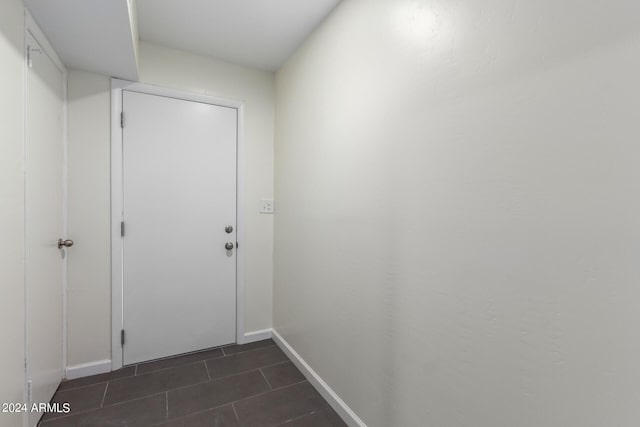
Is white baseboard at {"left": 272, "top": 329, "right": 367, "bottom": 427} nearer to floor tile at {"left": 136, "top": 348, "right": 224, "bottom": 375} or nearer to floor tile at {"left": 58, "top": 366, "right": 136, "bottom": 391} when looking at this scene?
floor tile at {"left": 136, "top": 348, "right": 224, "bottom": 375}

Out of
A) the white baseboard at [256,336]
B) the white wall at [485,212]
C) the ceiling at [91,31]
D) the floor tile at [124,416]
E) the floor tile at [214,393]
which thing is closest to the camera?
the white wall at [485,212]

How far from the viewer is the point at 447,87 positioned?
1.07 metres

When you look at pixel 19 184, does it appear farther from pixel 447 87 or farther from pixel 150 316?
pixel 447 87

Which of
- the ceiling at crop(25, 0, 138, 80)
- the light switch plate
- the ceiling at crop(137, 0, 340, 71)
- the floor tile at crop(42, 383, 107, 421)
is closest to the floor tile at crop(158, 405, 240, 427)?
the floor tile at crop(42, 383, 107, 421)

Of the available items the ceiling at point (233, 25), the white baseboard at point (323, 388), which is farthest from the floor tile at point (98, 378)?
the ceiling at point (233, 25)

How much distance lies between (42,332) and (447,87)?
7.87 feet

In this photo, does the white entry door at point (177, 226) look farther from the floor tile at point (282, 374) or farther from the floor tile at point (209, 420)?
the floor tile at point (209, 420)

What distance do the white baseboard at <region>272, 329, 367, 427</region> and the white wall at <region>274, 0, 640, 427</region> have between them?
0.24 ft

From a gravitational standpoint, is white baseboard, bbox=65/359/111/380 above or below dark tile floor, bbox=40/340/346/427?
above

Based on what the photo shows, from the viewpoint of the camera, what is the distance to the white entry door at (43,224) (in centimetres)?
141

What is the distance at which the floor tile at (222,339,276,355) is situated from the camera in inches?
95.2

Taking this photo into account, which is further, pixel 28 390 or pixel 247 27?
pixel 247 27

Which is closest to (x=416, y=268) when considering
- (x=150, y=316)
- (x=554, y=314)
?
(x=554, y=314)

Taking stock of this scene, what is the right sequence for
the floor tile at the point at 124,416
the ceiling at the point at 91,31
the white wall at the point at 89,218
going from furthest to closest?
1. the white wall at the point at 89,218
2. the floor tile at the point at 124,416
3. the ceiling at the point at 91,31
